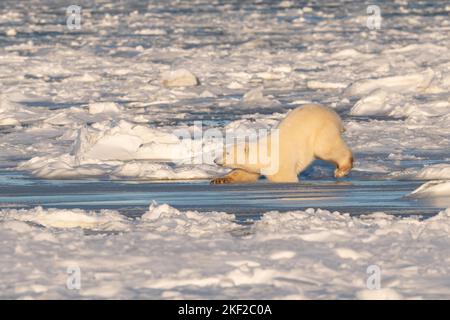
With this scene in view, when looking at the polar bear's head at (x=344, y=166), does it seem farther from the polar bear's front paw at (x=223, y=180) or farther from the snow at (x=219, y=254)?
the snow at (x=219, y=254)

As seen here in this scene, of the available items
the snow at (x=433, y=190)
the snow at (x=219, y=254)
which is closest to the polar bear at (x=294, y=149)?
the snow at (x=433, y=190)

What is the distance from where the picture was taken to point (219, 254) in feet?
20.8

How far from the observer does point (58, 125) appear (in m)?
12.9

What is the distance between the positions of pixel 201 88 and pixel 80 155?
20.7 feet

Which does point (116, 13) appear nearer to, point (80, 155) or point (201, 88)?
point (201, 88)

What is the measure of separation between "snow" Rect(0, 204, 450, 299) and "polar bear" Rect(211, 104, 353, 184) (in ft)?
5.22

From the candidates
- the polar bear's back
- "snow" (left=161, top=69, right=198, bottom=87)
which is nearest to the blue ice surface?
the polar bear's back

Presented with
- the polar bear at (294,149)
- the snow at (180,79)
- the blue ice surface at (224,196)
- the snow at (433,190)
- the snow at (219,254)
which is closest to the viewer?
the snow at (219,254)

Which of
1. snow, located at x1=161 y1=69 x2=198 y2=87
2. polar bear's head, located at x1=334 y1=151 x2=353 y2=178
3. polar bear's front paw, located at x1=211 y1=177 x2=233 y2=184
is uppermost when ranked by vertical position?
snow, located at x1=161 y1=69 x2=198 y2=87

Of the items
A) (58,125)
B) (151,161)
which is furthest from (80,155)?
(58,125)

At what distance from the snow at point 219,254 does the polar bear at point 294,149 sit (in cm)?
159

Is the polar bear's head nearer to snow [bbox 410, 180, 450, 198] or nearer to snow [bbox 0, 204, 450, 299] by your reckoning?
snow [bbox 410, 180, 450, 198]

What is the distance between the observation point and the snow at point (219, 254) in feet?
18.5

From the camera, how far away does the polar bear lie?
30.1 ft
